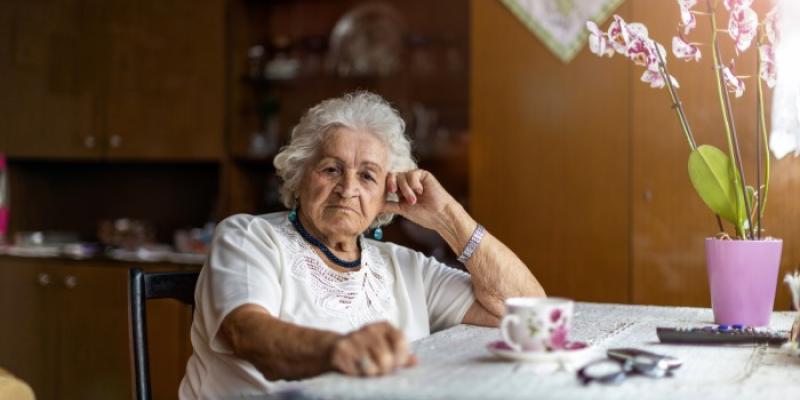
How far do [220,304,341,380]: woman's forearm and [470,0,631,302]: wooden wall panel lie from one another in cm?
170

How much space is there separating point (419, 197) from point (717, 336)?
0.73 meters

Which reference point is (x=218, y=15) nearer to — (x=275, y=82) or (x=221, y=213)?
(x=275, y=82)

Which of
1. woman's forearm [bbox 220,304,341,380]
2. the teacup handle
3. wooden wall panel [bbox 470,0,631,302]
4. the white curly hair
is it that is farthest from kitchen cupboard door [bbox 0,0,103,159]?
the teacup handle

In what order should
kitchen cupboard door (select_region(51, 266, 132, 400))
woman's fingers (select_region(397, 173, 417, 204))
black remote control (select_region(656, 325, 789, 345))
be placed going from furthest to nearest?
kitchen cupboard door (select_region(51, 266, 132, 400)) → woman's fingers (select_region(397, 173, 417, 204)) → black remote control (select_region(656, 325, 789, 345))

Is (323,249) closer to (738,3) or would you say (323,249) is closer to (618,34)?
(618,34)

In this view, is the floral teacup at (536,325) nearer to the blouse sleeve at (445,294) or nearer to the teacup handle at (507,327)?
the teacup handle at (507,327)

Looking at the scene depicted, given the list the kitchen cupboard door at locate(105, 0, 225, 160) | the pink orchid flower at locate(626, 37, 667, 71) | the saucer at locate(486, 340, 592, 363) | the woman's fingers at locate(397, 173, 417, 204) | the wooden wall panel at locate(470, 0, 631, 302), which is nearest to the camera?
the saucer at locate(486, 340, 592, 363)

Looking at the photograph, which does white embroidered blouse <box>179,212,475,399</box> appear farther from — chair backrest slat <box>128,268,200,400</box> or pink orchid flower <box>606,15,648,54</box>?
pink orchid flower <box>606,15,648,54</box>

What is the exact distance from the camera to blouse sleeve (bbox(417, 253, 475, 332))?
197 centimetres

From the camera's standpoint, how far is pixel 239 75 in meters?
3.95

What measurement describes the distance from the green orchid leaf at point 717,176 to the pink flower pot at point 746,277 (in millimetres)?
73

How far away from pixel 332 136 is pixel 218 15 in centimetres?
207

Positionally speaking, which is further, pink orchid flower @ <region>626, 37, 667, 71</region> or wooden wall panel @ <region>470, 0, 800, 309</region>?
wooden wall panel @ <region>470, 0, 800, 309</region>

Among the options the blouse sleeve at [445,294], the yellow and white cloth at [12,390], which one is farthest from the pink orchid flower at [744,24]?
the yellow and white cloth at [12,390]
